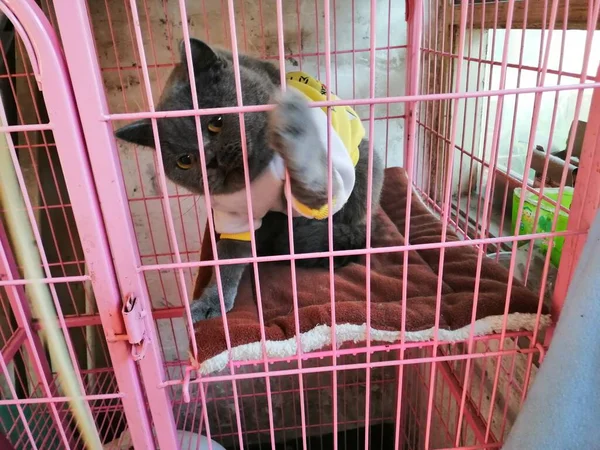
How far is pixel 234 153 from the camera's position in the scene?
2.51 feet

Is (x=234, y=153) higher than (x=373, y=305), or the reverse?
(x=234, y=153)

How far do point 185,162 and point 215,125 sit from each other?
4.0 inches

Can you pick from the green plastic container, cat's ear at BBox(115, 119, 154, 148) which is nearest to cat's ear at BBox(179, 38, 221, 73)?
cat's ear at BBox(115, 119, 154, 148)

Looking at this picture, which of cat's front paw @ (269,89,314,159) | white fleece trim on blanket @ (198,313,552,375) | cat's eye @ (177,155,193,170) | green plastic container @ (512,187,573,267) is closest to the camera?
cat's front paw @ (269,89,314,159)

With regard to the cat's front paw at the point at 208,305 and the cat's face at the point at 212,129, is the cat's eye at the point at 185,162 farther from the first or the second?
the cat's front paw at the point at 208,305

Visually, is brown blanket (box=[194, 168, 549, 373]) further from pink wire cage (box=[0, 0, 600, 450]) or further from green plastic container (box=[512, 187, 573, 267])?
green plastic container (box=[512, 187, 573, 267])

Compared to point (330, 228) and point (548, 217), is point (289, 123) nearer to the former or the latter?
point (330, 228)

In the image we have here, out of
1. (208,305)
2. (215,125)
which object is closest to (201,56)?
(215,125)

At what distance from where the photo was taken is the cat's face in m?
0.75

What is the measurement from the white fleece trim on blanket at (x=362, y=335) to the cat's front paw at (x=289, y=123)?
287mm

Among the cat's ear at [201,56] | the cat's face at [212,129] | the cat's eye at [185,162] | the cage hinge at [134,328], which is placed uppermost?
the cat's ear at [201,56]

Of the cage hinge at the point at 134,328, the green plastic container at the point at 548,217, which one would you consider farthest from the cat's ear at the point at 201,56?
the green plastic container at the point at 548,217

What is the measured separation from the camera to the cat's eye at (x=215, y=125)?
75cm

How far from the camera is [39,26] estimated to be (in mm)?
501
